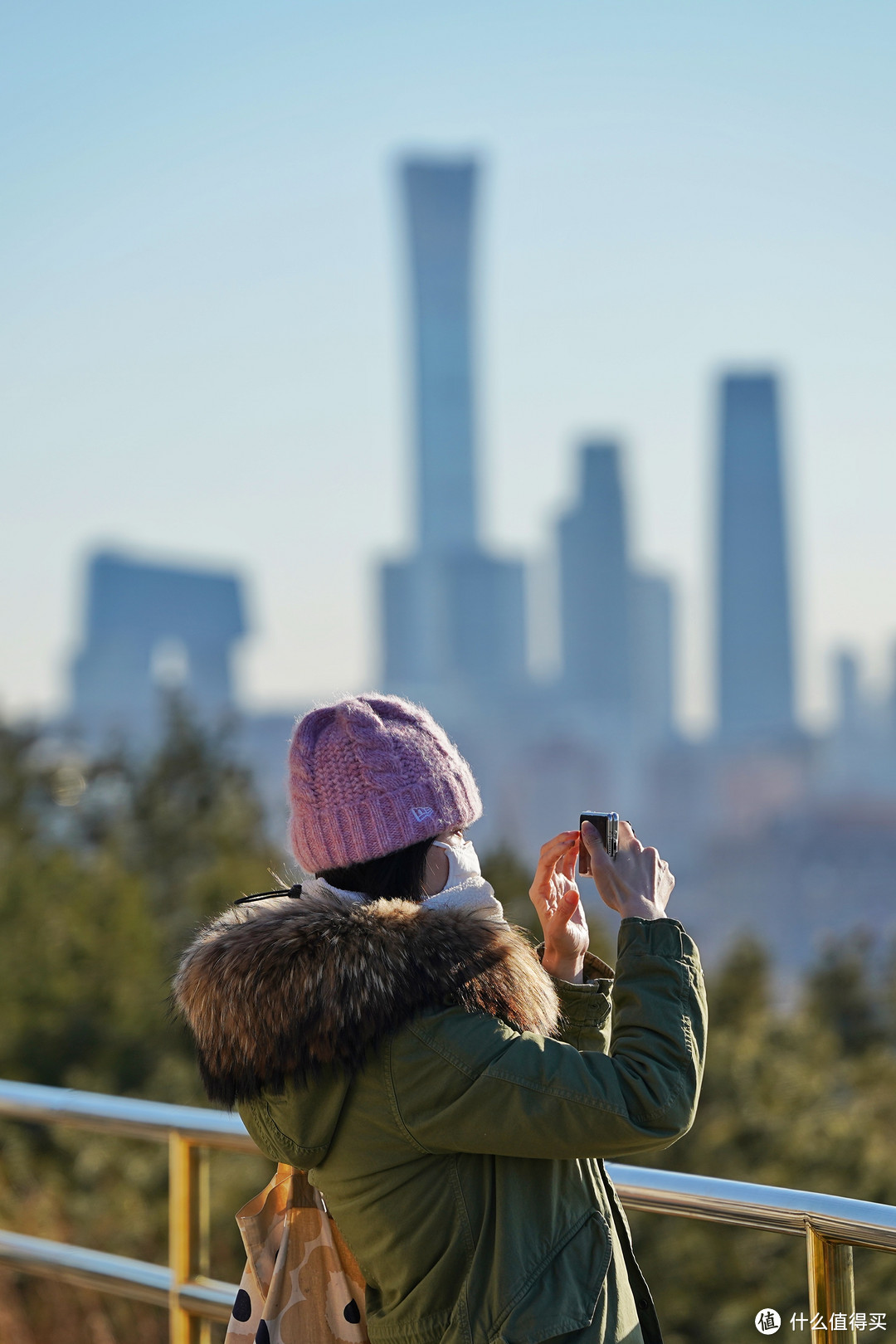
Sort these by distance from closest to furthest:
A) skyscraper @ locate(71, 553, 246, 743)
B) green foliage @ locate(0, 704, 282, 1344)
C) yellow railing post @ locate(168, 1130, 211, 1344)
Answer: yellow railing post @ locate(168, 1130, 211, 1344)
green foliage @ locate(0, 704, 282, 1344)
skyscraper @ locate(71, 553, 246, 743)

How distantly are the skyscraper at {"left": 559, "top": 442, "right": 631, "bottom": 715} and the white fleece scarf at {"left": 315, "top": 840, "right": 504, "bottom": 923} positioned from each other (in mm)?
143528

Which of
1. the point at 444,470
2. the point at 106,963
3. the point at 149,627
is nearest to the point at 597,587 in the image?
the point at 444,470

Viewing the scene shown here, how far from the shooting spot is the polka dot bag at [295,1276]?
1597 mm

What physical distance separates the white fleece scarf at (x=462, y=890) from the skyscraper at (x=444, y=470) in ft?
474

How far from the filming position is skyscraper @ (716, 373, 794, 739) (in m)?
148

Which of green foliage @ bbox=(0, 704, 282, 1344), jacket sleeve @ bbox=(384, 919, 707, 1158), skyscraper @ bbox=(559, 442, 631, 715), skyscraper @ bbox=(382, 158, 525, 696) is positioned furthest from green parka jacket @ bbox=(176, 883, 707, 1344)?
skyscraper @ bbox=(382, 158, 525, 696)

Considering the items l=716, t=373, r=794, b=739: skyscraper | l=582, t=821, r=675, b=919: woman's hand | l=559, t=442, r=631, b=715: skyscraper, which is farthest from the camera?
l=716, t=373, r=794, b=739: skyscraper

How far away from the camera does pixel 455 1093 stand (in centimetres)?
143

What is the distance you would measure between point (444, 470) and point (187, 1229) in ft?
519

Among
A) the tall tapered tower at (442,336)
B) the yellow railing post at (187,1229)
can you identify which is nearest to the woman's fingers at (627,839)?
the yellow railing post at (187,1229)

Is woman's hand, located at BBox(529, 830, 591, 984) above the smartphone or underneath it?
underneath

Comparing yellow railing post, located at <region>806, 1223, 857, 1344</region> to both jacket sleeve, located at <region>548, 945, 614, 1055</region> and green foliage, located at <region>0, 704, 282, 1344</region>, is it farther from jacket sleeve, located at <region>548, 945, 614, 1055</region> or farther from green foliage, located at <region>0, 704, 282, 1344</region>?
green foliage, located at <region>0, 704, 282, 1344</region>

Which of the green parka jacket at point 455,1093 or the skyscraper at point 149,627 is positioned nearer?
the green parka jacket at point 455,1093

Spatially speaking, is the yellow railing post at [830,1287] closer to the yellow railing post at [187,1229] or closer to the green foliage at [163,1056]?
the yellow railing post at [187,1229]
